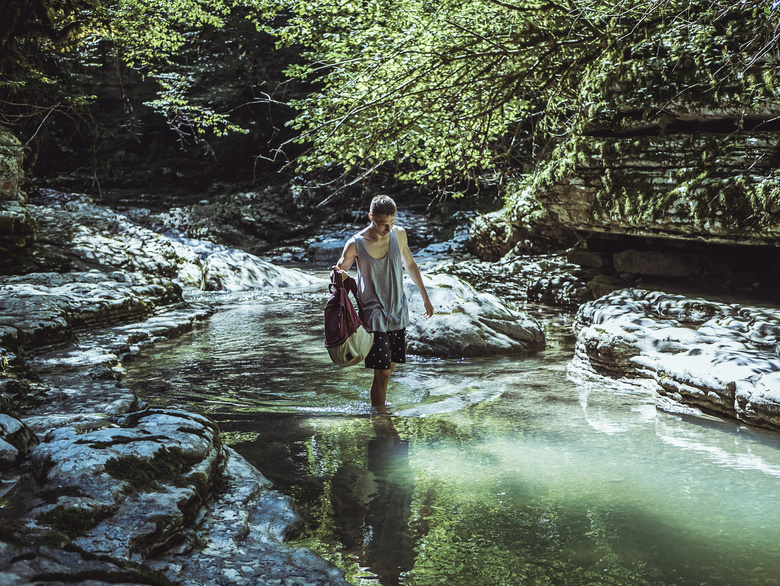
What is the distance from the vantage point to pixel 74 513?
2.53m

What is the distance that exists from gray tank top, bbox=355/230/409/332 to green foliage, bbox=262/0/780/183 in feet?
13.4

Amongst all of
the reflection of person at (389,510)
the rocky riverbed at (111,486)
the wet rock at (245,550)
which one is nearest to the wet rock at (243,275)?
the rocky riverbed at (111,486)

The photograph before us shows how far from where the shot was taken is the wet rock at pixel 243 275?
46.4 ft

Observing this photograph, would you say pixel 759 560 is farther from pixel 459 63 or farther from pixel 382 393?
pixel 459 63

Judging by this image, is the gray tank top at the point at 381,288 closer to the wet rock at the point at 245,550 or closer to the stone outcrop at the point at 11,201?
the wet rock at the point at 245,550

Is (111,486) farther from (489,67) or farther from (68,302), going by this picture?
(489,67)

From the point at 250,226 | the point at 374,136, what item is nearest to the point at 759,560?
the point at 374,136

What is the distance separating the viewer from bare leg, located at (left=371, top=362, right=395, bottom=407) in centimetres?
517

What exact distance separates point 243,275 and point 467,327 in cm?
809

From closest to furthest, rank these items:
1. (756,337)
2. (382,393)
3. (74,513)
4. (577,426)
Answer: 1. (74,513)
2. (577,426)
3. (382,393)
4. (756,337)

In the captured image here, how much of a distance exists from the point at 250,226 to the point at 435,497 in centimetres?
2111

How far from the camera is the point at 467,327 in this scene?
7.66 m

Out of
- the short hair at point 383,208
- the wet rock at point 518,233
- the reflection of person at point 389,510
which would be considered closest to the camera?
the reflection of person at point 389,510

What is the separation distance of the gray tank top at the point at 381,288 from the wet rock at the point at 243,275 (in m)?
9.43
